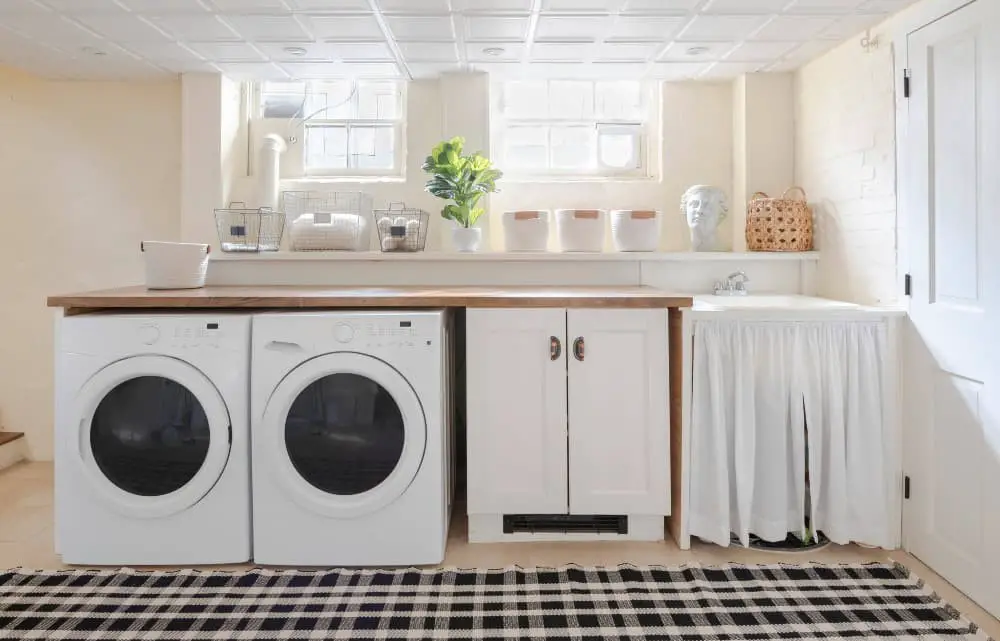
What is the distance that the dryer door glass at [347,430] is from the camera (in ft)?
7.01

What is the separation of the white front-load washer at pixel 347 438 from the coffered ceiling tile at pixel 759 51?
6.05 feet

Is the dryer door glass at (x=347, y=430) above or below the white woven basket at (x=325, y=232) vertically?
below

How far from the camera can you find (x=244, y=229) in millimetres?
3027

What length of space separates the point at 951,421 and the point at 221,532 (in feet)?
7.92

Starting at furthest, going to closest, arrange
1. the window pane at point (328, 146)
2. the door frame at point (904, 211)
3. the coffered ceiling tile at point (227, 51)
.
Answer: the window pane at point (328, 146)
the coffered ceiling tile at point (227, 51)
the door frame at point (904, 211)

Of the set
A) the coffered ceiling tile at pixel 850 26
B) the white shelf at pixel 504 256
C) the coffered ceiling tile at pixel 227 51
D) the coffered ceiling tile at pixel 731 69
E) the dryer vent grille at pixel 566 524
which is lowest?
the dryer vent grille at pixel 566 524

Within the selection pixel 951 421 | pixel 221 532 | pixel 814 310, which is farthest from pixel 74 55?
pixel 951 421

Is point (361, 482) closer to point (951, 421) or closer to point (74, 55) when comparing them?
point (951, 421)

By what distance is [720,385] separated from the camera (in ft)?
7.43

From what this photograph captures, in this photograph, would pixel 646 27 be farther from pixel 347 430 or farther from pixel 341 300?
pixel 347 430

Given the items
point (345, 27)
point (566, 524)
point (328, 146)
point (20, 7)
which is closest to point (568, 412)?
point (566, 524)

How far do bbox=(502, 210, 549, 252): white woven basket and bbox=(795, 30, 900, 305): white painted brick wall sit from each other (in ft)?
4.12

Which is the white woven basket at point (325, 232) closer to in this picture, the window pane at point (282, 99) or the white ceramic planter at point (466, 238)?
the white ceramic planter at point (466, 238)

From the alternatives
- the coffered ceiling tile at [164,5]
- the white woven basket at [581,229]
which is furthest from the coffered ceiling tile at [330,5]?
A: the white woven basket at [581,229]
